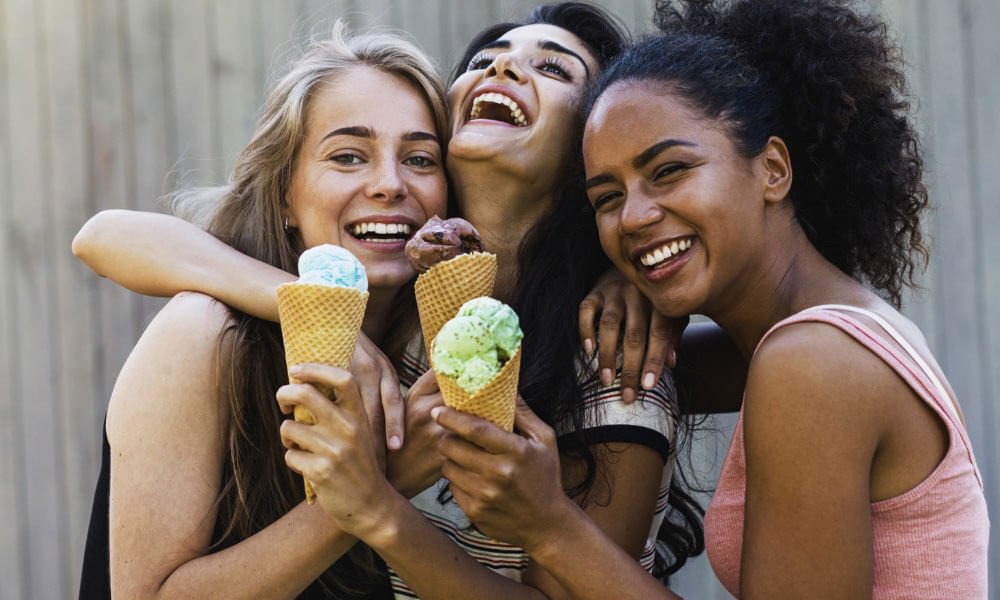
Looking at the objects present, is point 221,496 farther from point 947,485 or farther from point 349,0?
point 349,0

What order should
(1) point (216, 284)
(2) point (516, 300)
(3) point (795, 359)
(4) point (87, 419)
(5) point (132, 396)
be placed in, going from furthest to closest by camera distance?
(4) point (87, 419) < (2) point (516, 300) < (1) point (216, 284) < (5) point (132, 396) < (3) point (795, 359)

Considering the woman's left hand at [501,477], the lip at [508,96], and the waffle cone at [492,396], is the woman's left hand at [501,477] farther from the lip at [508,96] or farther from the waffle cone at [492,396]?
the lip at [508,96]

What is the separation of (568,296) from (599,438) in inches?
18.2

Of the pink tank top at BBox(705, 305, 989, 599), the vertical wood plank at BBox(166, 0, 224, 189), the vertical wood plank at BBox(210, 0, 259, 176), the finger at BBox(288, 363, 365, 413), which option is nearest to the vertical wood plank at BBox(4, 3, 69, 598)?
the vertical wood plank at BBox(166, 0, 224, 189)

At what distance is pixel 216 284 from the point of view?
285cm

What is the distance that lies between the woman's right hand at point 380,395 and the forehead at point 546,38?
114 centimetres

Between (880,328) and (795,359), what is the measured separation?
22cm

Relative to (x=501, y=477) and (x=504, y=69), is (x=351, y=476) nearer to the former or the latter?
(x=501, y=477)

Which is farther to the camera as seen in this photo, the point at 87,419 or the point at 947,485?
the point at 87,419

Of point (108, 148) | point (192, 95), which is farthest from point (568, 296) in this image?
point (108, 148)

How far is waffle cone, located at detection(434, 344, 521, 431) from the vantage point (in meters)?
2.26

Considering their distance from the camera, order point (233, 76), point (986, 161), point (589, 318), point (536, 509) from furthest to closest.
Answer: point (233, 76) < point (986, 161) < point (589, 318) < point (536, 509)

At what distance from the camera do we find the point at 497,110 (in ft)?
10.7

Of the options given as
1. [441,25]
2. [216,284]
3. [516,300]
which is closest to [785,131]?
[516,300]
